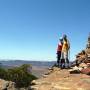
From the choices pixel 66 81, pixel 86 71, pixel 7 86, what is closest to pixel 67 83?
pixel 66 81

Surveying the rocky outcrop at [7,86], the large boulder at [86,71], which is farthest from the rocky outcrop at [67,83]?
the rocky outcrop at [7,86]

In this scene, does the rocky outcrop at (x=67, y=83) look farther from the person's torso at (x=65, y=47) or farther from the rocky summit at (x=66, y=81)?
the person's torso at (x=65, y=47)

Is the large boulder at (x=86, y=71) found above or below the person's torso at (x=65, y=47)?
below

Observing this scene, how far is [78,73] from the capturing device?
23.7 metres

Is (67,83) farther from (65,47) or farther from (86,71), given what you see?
(65,47)

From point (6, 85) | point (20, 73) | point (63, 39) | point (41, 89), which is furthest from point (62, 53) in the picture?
point (20, 73)

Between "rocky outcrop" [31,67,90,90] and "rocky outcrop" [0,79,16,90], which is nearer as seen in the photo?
"rocky outcrop" [0,79,16,90]

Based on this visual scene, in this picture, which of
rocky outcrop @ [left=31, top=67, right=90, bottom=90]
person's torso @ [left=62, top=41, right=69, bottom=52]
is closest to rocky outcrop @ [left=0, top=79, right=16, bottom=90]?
rocky outcrop @ [left=31, top=67, right=90, bottom=90]

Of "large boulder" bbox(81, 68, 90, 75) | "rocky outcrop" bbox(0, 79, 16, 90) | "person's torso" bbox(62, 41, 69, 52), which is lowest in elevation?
"rocky outcrop" bbox(0, 79, 16, 90)

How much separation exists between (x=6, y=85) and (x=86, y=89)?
506 centimetres

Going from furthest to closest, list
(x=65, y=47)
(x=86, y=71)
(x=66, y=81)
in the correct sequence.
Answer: (x=65, y=47) → (x=86, y=71) → (x=66, y=81)

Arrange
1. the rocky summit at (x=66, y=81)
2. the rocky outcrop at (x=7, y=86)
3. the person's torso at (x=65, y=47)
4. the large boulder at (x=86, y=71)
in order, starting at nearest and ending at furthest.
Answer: the rocky outcrop at (x=7, y=86)
the rocky summit at (x=66, y=81)
the large boulder at (x=86, y=71)
the person's torso at (x=65, y=47)

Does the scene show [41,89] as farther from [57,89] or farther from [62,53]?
[62,53]

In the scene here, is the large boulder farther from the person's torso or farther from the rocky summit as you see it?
the person's torso
